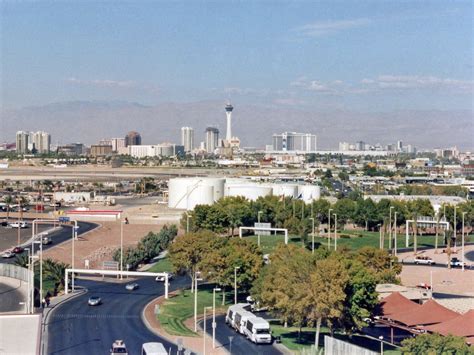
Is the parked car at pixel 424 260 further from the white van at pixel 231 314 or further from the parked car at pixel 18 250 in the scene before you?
the parked car at pixel 18 250

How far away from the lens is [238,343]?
2736cm

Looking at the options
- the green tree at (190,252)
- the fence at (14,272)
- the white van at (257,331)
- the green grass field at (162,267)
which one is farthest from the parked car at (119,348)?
the green grass field at (162,267)

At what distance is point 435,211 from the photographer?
216 ft

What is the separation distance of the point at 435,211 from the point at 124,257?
28.6 meters

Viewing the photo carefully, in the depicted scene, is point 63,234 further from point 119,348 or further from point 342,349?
point 342,349

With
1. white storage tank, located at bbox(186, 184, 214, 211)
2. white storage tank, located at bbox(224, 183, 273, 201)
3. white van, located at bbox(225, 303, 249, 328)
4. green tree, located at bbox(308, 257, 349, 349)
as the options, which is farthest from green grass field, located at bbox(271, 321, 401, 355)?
white storage tank, located at bbox(224, 183, 273, 201)

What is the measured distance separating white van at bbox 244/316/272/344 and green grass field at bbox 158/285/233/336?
1.81 metres

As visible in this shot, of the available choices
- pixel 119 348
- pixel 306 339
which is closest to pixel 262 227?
pixel 306 339

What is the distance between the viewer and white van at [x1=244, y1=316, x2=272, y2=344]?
2711 centimetres

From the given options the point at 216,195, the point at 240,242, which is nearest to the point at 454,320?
the point at 240,242

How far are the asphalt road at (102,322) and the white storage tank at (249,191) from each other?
37234 mm

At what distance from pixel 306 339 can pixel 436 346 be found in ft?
25.1

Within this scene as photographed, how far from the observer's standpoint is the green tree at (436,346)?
20531 millimetres

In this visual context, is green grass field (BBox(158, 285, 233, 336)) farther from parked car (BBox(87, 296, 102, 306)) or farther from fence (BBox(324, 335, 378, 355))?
fence (BBox(324, 335, 378, 355))
